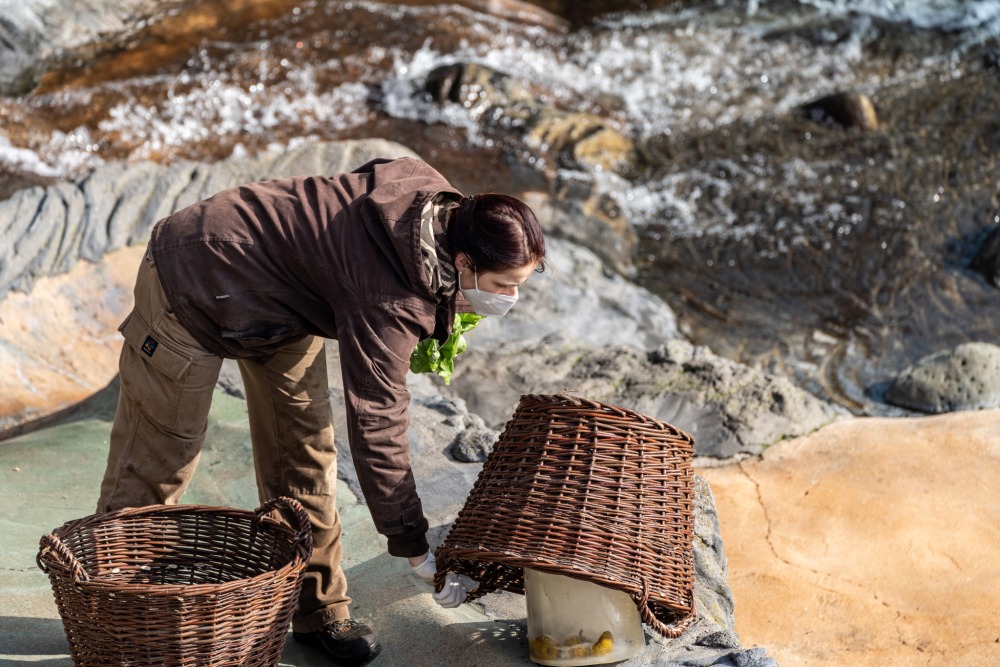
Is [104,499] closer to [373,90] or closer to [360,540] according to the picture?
[360,540]

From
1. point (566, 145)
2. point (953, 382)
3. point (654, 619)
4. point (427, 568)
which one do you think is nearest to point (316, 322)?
point (427, 568)

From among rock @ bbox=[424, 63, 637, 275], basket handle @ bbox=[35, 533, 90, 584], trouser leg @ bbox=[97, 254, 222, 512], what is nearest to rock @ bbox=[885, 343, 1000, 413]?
rock @ bbox=[424, 63, 637, 275]

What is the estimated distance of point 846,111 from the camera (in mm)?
8969

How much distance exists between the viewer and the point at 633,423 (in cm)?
257

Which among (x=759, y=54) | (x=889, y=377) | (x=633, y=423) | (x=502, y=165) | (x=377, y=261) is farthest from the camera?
(x=759, y=54)

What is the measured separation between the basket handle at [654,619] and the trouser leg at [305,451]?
0.86 meters

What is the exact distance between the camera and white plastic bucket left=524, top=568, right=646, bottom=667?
264 centimetres

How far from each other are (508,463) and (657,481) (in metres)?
0.36

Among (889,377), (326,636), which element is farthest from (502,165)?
(326,636)

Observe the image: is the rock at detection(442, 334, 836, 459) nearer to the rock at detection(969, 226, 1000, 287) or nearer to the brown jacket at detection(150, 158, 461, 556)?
the brown jacket at detection(150, 158, 461, 556)

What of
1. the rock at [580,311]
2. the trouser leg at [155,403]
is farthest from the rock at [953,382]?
the trouser leg at [155,403]

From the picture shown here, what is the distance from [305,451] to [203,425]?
0.27 m

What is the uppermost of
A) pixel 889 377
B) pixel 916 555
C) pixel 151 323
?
pixel 151 323

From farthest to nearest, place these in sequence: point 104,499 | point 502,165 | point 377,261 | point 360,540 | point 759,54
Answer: point 759,54 < point 502,165 < point 360,540 < point 104,499 < point 377,261
